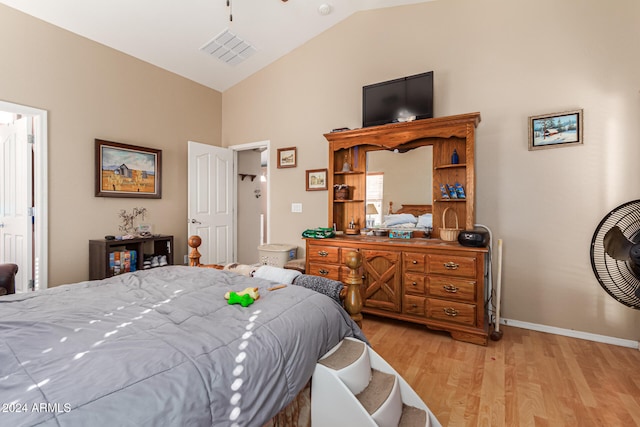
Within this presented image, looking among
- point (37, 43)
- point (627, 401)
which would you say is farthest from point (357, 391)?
point (37, 43)

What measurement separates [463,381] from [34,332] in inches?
88.6

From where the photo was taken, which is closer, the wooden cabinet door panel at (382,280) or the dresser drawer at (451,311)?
the dresser drawer at (451,311)

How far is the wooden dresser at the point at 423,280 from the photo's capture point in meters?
2.47

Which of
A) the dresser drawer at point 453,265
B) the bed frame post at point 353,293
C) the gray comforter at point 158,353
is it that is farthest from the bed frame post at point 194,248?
the dresser drawer at point 453,265

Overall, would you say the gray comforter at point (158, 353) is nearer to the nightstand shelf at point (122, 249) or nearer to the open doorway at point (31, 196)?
the nightstand shelf at point (122, 249)

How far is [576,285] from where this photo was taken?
8.57ft

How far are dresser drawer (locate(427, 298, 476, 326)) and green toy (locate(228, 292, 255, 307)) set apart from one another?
6.20ft

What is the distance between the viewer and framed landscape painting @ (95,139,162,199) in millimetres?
3424

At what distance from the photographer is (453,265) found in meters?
2.53

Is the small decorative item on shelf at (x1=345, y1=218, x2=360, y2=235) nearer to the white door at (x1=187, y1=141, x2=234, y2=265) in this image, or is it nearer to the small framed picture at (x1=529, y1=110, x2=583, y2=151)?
the small framed picture at (x1=529, y1=110, x2=583, y2=151)

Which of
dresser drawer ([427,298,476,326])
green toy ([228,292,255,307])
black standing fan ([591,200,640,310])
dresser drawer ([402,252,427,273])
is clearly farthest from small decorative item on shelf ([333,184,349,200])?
green toy ([228,292,255,307])

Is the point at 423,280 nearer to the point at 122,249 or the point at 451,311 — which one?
the point at 451,311

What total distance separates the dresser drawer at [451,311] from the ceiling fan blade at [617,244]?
39.9 inches

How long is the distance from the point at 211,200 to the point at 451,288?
11.3 feet
